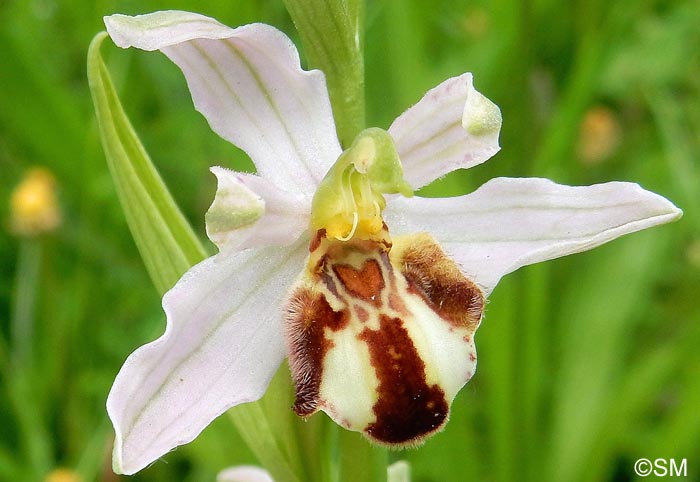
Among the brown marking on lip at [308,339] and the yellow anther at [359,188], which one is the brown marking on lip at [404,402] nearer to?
the brown marking on lip at [308,339]

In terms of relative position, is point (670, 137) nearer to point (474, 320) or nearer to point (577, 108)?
point (577, 108)

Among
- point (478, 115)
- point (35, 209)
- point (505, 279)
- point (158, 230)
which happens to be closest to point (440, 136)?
point (478, 115)

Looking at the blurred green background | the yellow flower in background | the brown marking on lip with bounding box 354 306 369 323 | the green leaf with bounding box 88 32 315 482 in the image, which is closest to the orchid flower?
the brown marking on lip with bounding box 354 306 369 323

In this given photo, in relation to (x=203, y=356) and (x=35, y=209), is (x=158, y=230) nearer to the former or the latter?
(x=203, y=356)

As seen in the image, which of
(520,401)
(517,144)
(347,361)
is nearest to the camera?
(347,361)

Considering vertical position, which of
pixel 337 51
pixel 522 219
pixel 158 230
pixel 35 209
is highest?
pixel 337 51

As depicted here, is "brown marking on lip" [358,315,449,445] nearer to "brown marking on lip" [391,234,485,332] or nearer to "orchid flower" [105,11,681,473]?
"orchid flower" [105,11,681,473]

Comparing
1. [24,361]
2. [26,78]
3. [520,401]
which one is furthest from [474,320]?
[26,78]
